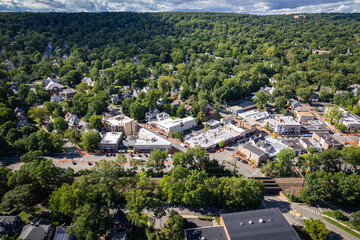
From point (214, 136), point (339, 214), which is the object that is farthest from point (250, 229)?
point (214, 136)

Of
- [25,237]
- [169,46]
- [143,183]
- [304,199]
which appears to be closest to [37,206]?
[25,237]

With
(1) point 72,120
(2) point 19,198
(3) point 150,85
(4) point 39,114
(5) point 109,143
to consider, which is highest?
(3) point 150,85

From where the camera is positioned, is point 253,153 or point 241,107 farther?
point 241,107

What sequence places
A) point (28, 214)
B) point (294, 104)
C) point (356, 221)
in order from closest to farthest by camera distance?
point (356, 221) < point (28, 214) < point (294, 104)

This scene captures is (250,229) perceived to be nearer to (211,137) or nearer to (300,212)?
(300,212)

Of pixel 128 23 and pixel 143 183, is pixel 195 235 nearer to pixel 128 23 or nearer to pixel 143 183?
pixel 143 183

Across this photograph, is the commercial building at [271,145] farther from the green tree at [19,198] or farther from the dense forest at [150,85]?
the green tree at [19,198]
